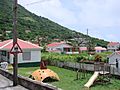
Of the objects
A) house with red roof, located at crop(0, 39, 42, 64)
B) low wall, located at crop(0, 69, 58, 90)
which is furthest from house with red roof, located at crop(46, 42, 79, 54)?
low wall, located at crop(0, 69, 58, 90)

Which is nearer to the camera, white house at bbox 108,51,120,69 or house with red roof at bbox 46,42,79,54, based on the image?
white house at bbox 108,51,120,69

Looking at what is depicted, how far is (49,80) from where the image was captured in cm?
2552

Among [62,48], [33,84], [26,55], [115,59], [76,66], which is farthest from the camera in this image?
[62,48]

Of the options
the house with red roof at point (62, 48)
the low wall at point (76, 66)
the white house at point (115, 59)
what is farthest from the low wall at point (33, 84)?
the house with red roof at point (62, 48)

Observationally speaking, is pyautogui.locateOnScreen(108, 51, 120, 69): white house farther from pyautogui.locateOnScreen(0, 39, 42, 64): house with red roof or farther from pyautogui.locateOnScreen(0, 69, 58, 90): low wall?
pyautogui.locateOnScreen(0, 69, 58, 90): low wall

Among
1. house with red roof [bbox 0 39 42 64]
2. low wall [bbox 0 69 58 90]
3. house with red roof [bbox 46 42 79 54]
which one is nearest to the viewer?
low wall [bbox 0 69 58 90]

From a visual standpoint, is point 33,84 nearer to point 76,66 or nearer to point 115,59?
point 76,66

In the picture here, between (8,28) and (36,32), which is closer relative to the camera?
(8,28)

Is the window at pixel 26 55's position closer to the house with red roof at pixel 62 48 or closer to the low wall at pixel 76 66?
the low wall at pixel 76 66

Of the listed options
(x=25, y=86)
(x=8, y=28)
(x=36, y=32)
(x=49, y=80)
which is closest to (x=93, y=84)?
(x=49, y=80)

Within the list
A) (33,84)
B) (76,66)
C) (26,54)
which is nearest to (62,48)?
(26,54)

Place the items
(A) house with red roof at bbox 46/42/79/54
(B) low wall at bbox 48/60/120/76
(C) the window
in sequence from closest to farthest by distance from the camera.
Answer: (B) low wall at bbox 48/60/120/76
(C) the window
(A) house with red roof at bbox 46/42/79/54

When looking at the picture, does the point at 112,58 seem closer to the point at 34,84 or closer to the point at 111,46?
A: the point at 34,84

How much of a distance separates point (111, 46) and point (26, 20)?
6974 centimetres
